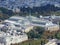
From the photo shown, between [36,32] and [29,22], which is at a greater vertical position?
[29,22]

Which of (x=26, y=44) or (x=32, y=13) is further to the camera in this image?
(x=32, y=13)

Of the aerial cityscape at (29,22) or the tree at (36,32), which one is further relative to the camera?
the tree at (36,32)

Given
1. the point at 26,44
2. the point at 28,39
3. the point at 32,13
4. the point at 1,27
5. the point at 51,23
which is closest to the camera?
the point at 26,44

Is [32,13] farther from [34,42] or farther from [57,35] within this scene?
[34,42]

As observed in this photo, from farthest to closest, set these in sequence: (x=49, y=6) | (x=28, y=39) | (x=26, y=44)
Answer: (x=49, y=6)
(x=28, y=39)
(x=26, y=44)

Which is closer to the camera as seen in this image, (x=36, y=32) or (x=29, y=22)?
(x=36, y=32)

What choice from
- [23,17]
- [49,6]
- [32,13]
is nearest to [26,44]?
[23,17]

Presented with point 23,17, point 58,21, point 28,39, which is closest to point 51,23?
point 58,21

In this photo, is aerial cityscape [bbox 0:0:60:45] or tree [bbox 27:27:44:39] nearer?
aerial cityscape [bbox 0:0:60:45]
